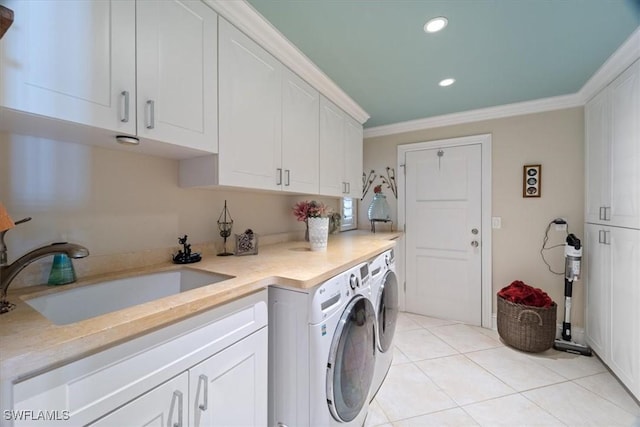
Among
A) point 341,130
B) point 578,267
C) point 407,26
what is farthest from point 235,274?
point 578,267

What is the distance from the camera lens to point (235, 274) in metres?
1.15

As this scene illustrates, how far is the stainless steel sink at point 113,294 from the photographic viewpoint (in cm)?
96

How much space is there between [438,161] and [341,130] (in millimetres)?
1297

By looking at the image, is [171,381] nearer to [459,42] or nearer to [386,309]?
[386,309]

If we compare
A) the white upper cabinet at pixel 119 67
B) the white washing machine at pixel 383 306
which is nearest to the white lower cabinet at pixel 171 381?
the white upper cabinet at pixel 119 67

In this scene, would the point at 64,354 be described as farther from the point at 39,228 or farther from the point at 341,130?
the point at 341,130

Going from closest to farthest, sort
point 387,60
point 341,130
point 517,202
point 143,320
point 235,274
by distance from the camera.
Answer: point 143,320
point 235,274
point 387,60
point 341,130
point 517,202

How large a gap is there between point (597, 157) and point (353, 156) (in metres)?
2.03

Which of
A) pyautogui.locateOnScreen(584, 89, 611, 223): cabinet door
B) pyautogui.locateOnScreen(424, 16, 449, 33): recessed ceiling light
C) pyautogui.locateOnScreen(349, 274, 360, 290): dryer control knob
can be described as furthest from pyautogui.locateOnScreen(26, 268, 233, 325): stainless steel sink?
pyautogui.locateOnScreen(584, 89, 611, 223): cabinet door

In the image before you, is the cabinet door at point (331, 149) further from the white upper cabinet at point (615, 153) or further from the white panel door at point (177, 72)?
the white upper cabinet at point (615, 153)

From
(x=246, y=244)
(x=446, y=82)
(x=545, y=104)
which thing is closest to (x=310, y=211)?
(x=246, y=244)

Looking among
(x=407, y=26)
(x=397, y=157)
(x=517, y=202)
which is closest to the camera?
(x=407, y=26)

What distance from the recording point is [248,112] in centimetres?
146

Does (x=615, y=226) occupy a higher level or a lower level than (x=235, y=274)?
higher
